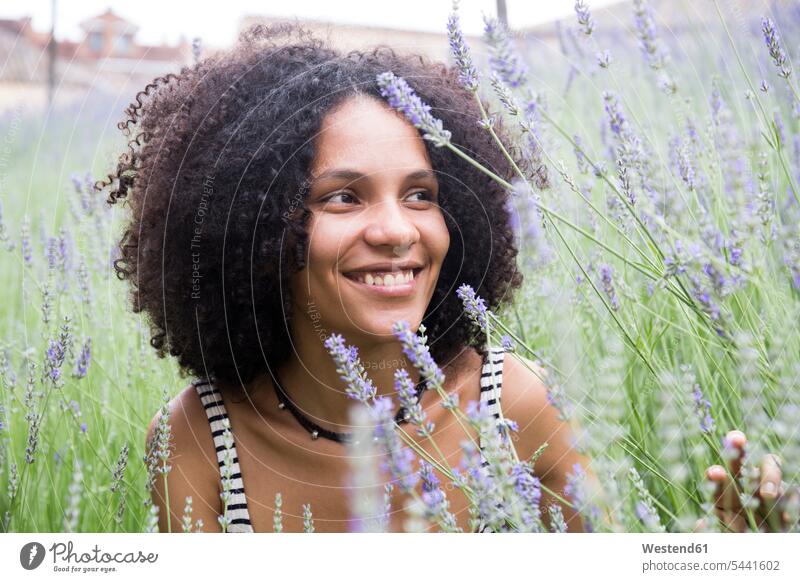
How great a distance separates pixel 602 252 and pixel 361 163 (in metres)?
0.27

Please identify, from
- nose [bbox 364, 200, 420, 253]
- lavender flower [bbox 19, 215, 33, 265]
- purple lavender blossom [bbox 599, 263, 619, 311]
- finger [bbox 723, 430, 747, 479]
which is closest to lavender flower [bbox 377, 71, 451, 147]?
nose [bbox 364, 200, 420, 253]

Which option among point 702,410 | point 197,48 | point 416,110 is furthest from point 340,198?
point 702,410

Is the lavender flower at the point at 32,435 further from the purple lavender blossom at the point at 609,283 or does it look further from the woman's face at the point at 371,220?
the purple lavender blossom at the point at 609,283

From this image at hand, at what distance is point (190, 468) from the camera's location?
2.93 feet

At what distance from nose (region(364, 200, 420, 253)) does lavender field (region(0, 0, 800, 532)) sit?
0.08 metres

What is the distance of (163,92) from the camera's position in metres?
0.86

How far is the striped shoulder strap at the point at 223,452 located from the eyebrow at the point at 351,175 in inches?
10.8

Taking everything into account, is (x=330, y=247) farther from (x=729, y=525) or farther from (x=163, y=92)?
(x=729, y=525)

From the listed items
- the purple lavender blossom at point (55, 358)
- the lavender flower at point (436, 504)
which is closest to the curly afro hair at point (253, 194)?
the purple lavender blossom at point (55, 358)

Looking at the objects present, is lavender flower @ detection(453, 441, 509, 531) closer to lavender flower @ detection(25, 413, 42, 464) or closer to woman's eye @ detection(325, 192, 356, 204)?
woman's eye @ detection(325, 192, 356, 204)

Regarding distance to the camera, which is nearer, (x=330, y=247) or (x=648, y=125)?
(x=330, y=247)
